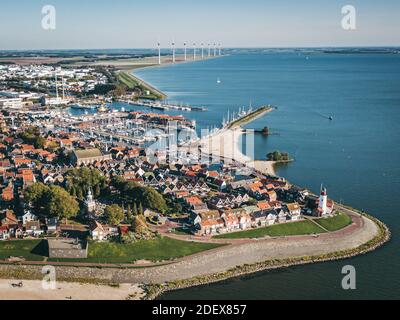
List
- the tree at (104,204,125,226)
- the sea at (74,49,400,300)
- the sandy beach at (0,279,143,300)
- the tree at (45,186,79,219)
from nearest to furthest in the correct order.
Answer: the sandy beach at (0,279,143,300)
the sea at (74,49,400,300)
the tree at (104,204,125,226)
the tree at (45,186,79,219)

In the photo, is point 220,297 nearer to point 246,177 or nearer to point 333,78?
point 246,177

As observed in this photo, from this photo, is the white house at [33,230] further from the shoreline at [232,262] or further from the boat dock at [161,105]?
the boat dock at [161,105]

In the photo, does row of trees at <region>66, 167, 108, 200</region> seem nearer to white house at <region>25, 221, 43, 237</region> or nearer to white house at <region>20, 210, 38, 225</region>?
white house at <region>20, 210, 38, 225</region>

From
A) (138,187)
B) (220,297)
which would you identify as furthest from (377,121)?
(220,297)

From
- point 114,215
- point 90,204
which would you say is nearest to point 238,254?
point 114,215

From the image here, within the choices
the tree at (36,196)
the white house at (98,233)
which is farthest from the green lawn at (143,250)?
the tree at (36,196)

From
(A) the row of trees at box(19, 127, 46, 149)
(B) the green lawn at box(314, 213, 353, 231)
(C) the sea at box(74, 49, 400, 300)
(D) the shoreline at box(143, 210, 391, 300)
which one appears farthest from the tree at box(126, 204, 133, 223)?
(A) the row of trees at box(19, 127, 46, 149)
